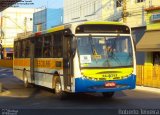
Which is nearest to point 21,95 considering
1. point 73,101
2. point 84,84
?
point 73,101

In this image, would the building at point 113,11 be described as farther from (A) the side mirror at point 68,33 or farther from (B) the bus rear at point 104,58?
(A) the side mirror at point 68,33

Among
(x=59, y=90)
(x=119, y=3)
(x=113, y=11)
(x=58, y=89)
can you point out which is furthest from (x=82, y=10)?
(x=59, y=90)

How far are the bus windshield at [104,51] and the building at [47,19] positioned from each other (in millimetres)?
58156

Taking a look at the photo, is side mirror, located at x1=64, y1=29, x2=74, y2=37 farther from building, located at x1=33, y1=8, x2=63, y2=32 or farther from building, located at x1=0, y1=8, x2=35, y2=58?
building, located at x1=0, y1=8, x2=35, y2=58

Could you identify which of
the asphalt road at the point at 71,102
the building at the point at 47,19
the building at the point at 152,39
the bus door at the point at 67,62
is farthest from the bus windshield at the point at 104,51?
the building at the point at 47,19

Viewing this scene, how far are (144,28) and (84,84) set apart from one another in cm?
2145

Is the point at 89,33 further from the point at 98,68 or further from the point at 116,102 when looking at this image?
the point at 116,102

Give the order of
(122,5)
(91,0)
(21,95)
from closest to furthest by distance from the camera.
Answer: (21,95) → (122,5) → (91,0)

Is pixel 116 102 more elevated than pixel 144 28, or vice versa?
pixel 144 28

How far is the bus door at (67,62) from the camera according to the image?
1698 centimetres

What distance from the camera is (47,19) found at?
249ft

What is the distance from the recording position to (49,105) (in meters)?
16.1

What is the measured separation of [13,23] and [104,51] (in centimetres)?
8846

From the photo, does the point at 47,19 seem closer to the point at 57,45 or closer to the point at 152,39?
the point at 152,39
